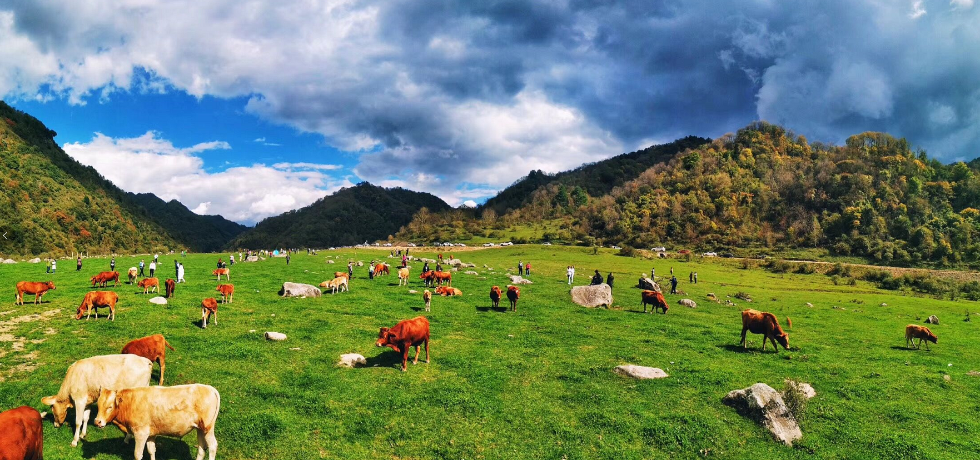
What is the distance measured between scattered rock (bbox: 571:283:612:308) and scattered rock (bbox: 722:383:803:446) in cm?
2045

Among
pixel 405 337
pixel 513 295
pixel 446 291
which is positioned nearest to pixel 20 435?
pixel 405 337

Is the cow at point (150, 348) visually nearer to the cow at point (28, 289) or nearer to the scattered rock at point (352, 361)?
the scattered rock at point (352, 361)

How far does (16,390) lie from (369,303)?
19.0 metres

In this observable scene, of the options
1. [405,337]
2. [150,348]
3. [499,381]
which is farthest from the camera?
[405,337]

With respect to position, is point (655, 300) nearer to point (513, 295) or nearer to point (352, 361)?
point (513, 295)

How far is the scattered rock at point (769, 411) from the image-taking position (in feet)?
46.4

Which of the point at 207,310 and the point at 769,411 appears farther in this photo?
the point at 207,310

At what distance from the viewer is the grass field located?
1309 centimetres

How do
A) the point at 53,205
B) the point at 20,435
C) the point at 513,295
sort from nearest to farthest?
the point at 20,435 → the point at 513,295 → the point at 53,205

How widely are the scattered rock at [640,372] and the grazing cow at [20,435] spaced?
62.3 feet

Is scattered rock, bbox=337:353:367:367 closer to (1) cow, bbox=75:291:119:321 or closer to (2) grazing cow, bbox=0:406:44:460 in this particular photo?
(2) grazing cow, bbox=0:406:44:460

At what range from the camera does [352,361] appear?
18641mm

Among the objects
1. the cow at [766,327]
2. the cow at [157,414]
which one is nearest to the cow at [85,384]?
the cow at [157,414]

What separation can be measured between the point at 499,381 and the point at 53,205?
152065mm
